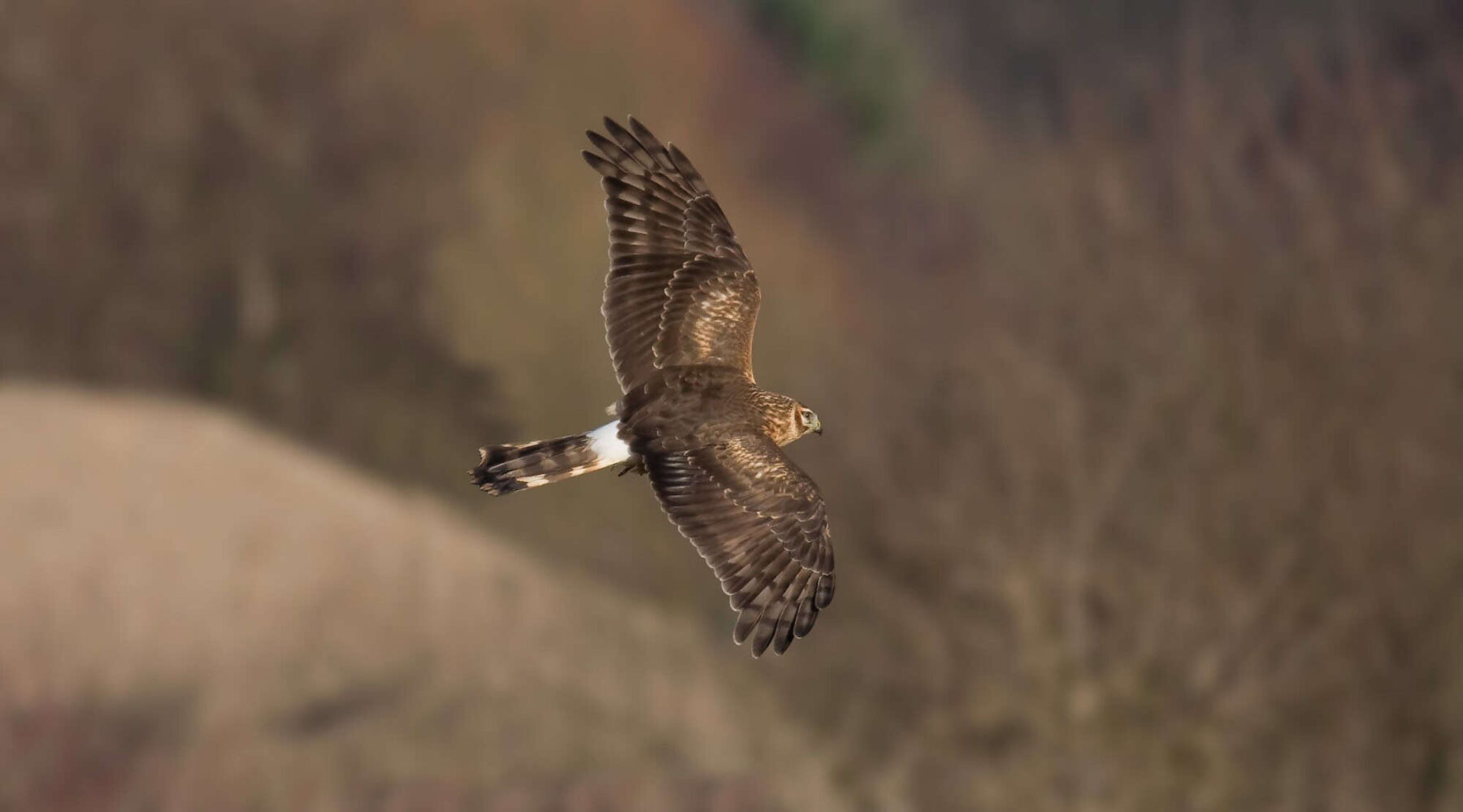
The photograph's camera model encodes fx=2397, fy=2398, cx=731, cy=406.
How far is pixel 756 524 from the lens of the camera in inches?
363

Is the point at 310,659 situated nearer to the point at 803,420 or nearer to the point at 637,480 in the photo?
the point at 637,480

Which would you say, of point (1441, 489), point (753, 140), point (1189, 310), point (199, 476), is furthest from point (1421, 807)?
point (753, 140)

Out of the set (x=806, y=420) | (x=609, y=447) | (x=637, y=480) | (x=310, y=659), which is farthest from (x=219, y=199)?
(x=609, y=447)

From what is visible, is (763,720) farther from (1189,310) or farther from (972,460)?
(1189,310)

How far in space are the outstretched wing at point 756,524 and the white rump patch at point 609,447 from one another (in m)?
0.11

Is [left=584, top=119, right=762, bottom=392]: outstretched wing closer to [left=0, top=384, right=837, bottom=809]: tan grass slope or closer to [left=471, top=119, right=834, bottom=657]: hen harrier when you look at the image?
[left=471, top=119, right=834, bottom=657]: hen harrier

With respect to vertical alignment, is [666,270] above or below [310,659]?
below

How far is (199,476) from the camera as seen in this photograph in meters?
28.2

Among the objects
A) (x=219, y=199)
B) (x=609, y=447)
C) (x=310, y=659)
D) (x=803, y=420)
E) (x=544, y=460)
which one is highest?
(x=219, y=199)

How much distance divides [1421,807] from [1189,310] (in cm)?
478

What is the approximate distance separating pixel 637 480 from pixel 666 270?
45.6 ft

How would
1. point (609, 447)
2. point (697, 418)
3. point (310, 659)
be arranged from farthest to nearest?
point (310, 659) < point (697, 418) < point (609, 447)

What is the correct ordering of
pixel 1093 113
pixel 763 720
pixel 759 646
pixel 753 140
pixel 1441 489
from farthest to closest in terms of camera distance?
pixel 753 140, pixel 1093 113, pixel 763 720, pixel 1441 489, pixel 759 646

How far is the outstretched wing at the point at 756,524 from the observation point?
9172 millimetres
